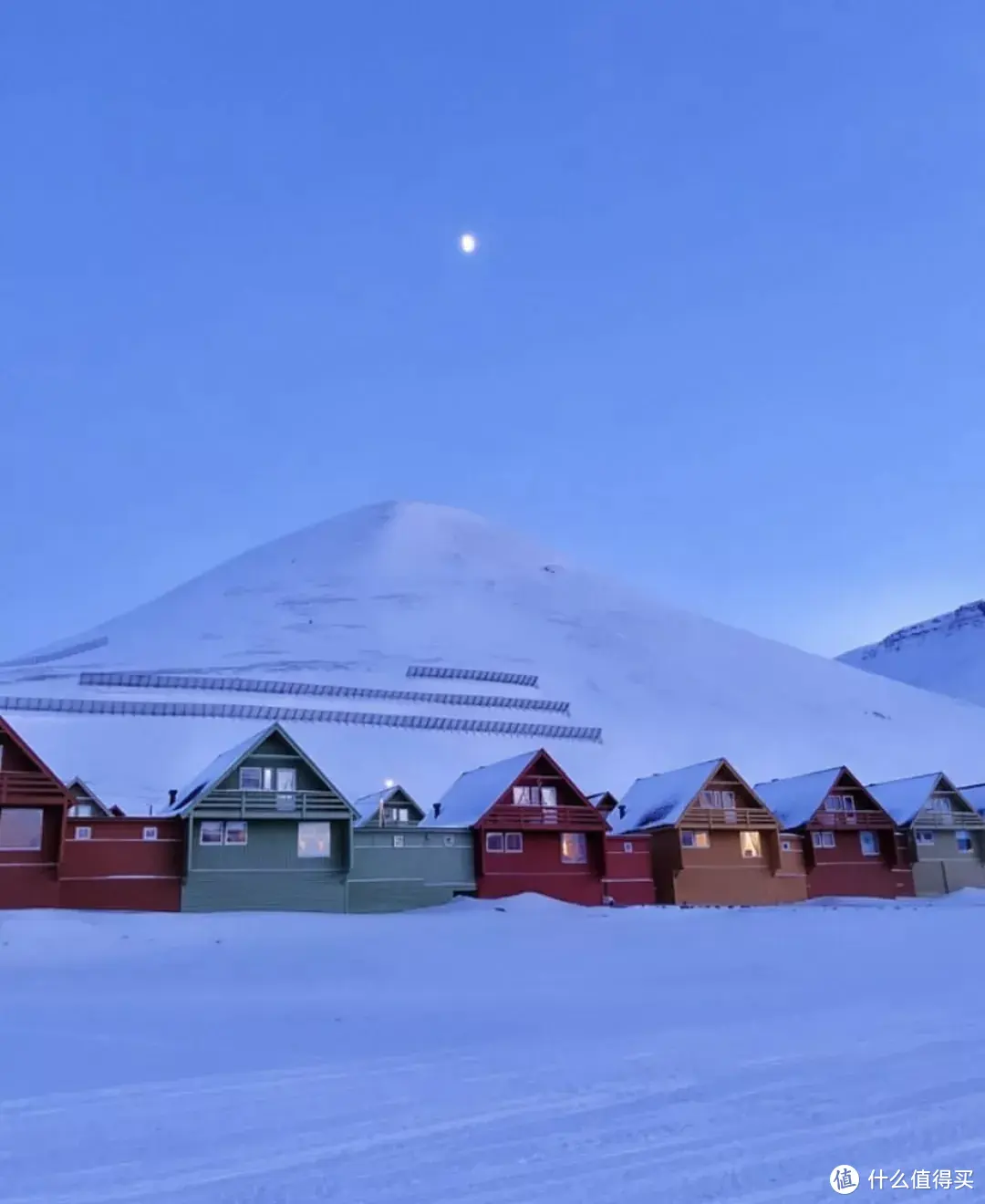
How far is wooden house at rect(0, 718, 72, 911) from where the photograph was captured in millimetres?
37812

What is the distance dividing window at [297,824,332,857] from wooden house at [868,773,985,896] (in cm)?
3598

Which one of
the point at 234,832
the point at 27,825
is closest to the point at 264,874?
the point at 234,832

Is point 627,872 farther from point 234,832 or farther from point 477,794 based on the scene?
point 234,832

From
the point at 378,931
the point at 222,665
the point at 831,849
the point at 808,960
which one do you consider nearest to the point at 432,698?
the point at 222,665

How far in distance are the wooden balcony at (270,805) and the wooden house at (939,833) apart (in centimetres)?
3632

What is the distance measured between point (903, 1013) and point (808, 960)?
8.77 metres

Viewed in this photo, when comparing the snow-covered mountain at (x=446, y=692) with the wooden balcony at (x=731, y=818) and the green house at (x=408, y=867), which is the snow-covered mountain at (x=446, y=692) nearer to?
the green house at (x=408, y=867)

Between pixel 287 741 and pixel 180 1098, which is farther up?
pixel 287 741

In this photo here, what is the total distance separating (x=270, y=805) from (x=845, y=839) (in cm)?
3496

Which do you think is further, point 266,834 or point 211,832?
point 266,834

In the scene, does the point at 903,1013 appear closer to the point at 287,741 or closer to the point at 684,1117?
the point at 684,1117

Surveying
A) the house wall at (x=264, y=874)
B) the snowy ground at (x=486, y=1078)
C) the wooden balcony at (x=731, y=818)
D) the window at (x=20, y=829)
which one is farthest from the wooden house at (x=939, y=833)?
the window at (x=20, y=829)

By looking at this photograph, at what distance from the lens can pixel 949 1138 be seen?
29.8ft

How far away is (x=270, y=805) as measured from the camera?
41875 mm
